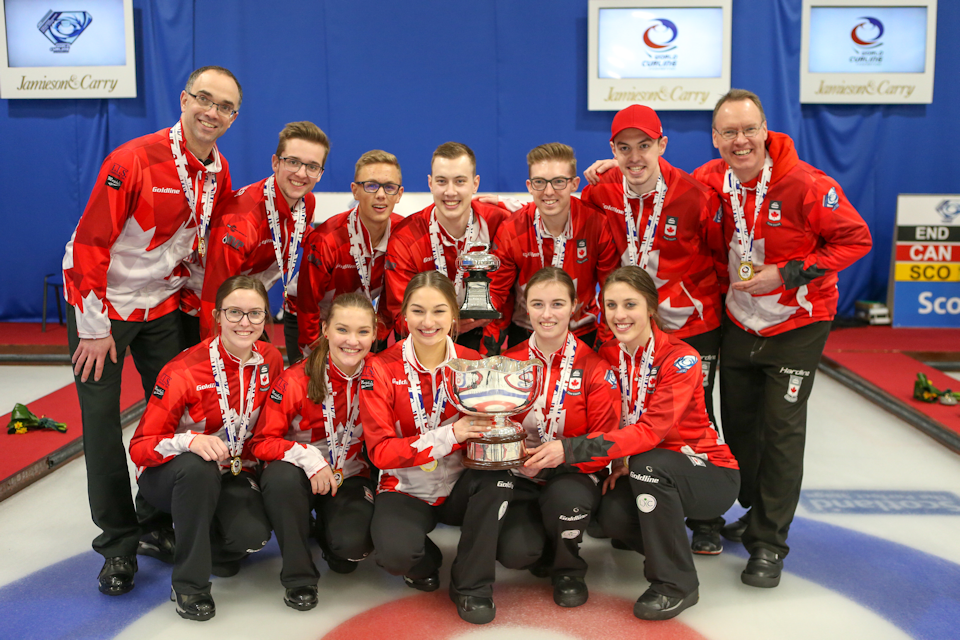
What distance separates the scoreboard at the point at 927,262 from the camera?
705 centimetres

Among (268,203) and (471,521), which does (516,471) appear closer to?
(471,521)

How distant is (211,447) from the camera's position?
8.31ft

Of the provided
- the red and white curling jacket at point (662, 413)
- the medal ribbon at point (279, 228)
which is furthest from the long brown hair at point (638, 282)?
the medal ribbon at point (279, 228)

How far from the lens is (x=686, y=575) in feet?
Answer: 8.27

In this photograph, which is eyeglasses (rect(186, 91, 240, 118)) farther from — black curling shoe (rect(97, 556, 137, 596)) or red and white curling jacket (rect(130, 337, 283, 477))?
black curling shoe (rect(97, 556, 137, 596))

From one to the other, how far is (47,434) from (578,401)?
3.34 metres

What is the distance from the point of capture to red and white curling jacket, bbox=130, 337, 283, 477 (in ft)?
8.53

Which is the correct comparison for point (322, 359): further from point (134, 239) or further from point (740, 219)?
point (740, 219)

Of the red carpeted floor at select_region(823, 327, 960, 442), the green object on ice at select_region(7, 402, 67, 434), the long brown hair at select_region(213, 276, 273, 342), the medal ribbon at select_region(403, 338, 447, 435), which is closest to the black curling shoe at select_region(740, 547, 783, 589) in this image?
the medal ribbon at select_region(403, 338, 447, 435)

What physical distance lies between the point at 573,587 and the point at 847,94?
6.81 metres

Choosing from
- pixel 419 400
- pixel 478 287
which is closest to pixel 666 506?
pixel 419 400

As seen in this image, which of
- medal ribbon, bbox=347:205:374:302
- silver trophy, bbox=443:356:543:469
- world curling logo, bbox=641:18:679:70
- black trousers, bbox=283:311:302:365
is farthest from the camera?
world curling logo, bbox=641:18:679:70

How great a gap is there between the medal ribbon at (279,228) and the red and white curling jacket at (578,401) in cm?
128

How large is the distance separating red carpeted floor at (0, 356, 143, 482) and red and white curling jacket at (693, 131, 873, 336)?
12.0 ft
